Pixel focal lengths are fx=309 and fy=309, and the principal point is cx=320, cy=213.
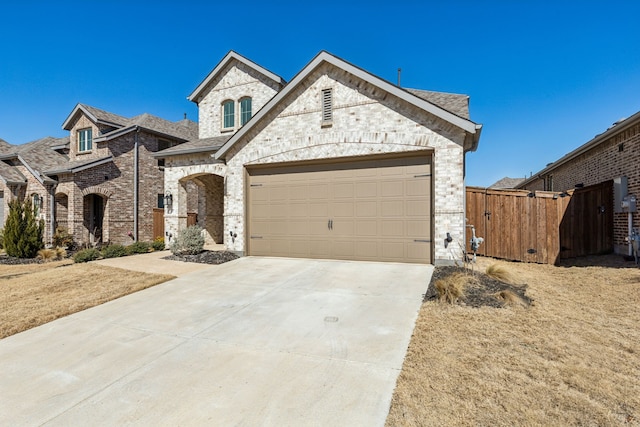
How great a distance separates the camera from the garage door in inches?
341

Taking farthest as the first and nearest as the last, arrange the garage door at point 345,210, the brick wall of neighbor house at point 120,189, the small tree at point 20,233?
the brick wall of neighbor house at point 120,189 → the small tree at point 20,233 → the garage door at point 345,210

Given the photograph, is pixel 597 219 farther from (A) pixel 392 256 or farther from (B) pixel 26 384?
(B) pixel 26 384

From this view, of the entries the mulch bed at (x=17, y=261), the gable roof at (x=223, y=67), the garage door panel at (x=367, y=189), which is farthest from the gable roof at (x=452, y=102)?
the mulch bed at (x=17, y=261)

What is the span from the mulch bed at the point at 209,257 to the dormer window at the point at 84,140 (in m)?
10.8

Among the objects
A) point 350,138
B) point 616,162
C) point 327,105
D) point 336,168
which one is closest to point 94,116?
point 327,105

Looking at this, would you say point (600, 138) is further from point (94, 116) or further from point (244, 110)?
point (94, 116)

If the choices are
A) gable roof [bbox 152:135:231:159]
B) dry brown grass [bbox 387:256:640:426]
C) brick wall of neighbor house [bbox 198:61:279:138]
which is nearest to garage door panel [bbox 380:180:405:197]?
dry brown grass [bbox 387:256:640:426]

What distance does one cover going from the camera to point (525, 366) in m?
3.39

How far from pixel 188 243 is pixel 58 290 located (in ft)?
13.4

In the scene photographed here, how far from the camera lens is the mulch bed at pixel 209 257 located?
9875 millimetres

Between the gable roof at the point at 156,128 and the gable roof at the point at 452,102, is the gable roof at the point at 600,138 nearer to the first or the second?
the gable roof at the point at 452,102

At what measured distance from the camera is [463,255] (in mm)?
8070

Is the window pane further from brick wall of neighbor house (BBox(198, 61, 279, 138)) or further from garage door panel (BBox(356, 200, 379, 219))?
garage door panel (BBox(356, 200, 379, 219))

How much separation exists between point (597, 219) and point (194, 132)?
20459 millimetres
